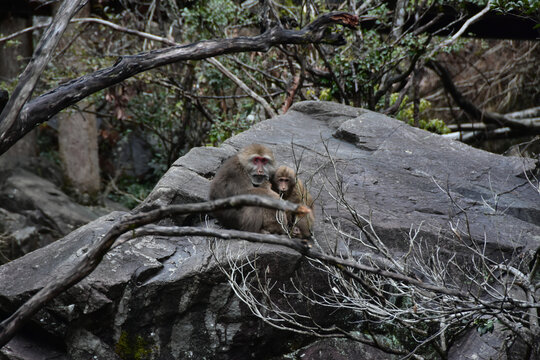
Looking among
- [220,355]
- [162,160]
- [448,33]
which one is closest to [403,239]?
[220,355]

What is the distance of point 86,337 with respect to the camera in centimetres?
478

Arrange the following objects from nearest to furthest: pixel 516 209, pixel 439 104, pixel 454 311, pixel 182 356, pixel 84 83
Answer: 1. pixel 454 311
2. pixel 84 83
3. pixel 182 356
4. pixel 516 209
5. pixel 439 104

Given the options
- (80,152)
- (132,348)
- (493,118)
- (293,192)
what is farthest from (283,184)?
(493,118)

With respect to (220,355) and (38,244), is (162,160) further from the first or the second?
(220,355)

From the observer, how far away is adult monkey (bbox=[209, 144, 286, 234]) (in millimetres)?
5242

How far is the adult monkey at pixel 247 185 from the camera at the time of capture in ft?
17.2

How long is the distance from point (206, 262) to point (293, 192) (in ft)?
3.64

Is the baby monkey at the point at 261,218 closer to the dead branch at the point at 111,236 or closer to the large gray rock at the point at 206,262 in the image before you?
the large gray rock at the point at 206,262

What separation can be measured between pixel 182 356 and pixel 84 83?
231cm

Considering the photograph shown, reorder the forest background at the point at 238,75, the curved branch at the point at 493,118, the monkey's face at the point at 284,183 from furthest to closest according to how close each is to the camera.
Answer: the curved branch at the point at 493,118 → the forest background at the point at 238,75 → the monkey's face at the point at 284,183

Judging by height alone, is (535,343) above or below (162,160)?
above

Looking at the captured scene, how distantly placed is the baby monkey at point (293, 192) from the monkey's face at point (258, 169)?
0.34 ft

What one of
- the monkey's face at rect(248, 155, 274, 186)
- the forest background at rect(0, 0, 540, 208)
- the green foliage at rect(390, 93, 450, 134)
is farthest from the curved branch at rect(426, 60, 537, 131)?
the monkey's face at rect(248, 155, 274, 186)

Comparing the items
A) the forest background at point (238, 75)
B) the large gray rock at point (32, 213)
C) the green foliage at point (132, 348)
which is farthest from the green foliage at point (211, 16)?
the green foliage at point (132, 348)
